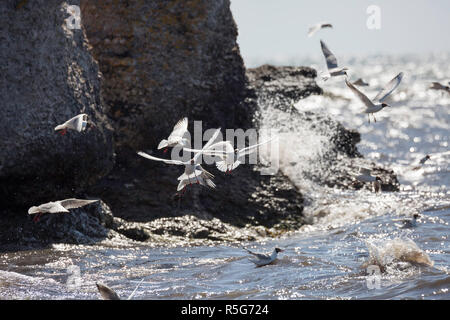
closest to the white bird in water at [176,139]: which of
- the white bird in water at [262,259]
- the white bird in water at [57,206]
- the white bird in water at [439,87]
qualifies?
the white bird in water at [57,206]

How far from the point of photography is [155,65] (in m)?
8.48

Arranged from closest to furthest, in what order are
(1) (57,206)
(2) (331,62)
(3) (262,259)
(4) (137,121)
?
(1) (57,206), (3) (262,259), (2) (331,62), (4) (137,121)

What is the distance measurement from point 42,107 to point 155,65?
2.29 m

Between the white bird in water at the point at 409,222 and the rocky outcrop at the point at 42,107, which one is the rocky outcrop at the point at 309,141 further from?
the rocky outcrop at the point at 42,107

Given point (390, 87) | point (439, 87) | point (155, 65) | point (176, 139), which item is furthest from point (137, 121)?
point (439, 87)

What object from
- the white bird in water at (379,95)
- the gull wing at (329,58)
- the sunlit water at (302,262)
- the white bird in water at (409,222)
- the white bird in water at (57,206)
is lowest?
the sunlit water at (302,262)

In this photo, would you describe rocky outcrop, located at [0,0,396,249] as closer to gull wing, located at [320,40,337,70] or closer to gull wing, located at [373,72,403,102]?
gull wing, located at [320,40,337,70]

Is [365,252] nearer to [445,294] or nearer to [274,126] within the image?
[445,294]

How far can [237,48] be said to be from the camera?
9562 millimetres

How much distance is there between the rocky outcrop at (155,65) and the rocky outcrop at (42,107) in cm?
124

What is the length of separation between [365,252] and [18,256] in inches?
125

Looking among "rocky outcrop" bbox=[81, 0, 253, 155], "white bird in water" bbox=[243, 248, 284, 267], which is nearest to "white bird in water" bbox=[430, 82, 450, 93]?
"rocky outcrop" bbox=[81, 0, 253, 155]

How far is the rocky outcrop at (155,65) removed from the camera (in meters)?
8.36

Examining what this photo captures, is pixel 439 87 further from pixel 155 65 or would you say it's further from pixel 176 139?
pixel 176 139
